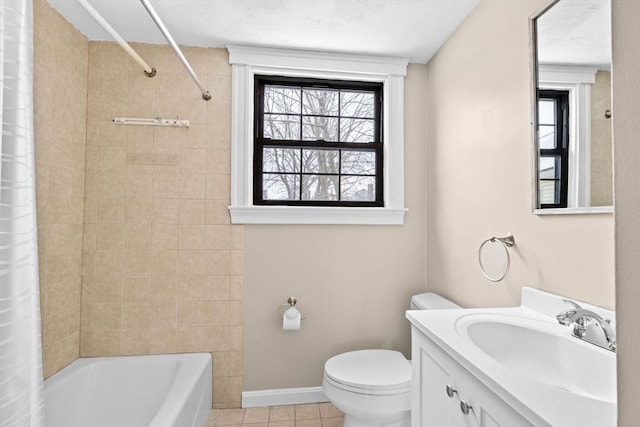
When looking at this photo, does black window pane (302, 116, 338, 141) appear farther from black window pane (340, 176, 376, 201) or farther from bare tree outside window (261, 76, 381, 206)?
black window pane (340, 176, 376, 201)

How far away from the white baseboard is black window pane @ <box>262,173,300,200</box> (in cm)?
123

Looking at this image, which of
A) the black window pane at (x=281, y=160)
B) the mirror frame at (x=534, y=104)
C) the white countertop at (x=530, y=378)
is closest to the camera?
the white countertop at (x=530, y=378)

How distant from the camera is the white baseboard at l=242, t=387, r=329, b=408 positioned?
2.02 metres

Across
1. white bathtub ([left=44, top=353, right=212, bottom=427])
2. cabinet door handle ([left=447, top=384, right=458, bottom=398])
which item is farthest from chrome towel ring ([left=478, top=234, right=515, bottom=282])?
white bathtub ([left=44, top=353, right=212, bottom=427])

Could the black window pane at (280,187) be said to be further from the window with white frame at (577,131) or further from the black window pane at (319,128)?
the window with white frame at (577,131)

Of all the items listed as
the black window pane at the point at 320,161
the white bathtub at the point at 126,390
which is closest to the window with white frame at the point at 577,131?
the black window pane at the point at 320,161

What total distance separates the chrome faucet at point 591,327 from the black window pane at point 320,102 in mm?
1736

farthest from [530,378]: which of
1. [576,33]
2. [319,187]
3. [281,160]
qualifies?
[281,160]

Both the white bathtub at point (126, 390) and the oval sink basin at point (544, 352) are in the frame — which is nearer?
the oval sink basin at point (544, 352)

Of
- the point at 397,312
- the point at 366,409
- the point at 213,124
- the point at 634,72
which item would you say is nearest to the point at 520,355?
the point at 366,409

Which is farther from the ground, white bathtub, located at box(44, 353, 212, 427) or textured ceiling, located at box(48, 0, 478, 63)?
textured ceiling, located at box(48, 0, 478, 63)

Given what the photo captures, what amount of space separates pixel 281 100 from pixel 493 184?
1.42m

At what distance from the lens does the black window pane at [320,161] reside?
219 centimetres

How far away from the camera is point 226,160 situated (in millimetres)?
2059
